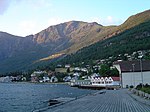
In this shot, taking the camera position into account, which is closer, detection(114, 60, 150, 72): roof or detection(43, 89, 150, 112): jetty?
detection(43, 89, 150, 112): jetty

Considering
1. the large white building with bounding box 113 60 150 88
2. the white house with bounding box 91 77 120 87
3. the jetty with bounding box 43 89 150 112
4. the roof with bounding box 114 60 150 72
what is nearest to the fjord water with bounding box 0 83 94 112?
the jetty with bounding box 43 89 150 112

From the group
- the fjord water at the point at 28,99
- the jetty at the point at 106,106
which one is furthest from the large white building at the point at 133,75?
the jetty at the point at 106,106

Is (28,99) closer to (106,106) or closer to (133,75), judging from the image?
(106,106)

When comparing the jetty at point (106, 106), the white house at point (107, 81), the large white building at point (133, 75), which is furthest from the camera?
the white house at point (107, 81)

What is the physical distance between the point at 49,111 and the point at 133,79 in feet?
259

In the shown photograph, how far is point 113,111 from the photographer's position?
2784cm

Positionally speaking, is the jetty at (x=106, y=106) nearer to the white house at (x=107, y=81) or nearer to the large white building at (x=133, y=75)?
the large white building at (x=133, y=75)

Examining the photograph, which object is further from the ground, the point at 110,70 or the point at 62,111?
the point at 110,70

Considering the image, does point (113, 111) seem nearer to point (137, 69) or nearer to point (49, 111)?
point (49, 111)

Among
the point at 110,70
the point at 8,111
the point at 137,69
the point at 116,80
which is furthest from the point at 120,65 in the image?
the point at 8,111

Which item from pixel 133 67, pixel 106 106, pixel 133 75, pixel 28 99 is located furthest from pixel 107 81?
pixel 106 106

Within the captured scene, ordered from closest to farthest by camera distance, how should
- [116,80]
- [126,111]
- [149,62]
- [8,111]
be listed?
[126,111], [8,111], [149,62], [116,80]

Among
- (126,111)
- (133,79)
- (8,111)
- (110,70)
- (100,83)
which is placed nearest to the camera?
(126,111)

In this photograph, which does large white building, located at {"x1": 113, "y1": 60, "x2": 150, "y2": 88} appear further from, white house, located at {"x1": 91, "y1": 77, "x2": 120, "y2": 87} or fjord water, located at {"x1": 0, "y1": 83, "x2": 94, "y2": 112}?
white house, located at {"x1": 91, "y1": 77, "x2": 120, "y2": 87}
